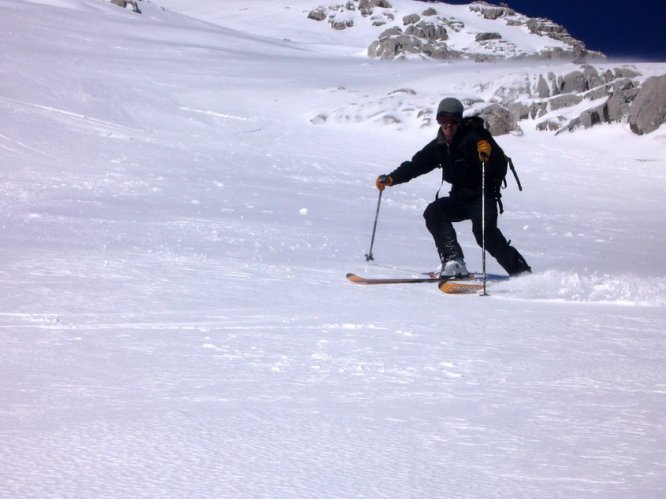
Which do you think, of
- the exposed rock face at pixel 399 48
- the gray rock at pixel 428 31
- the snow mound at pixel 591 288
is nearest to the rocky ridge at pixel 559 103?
the snow mound at pixel 591 288

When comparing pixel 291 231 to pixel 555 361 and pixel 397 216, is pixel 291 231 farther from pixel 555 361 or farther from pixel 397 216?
pixel 555 361

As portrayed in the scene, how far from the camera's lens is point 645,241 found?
10.2 meters

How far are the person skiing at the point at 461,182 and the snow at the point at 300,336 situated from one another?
1.32 ft

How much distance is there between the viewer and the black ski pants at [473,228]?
6859mm

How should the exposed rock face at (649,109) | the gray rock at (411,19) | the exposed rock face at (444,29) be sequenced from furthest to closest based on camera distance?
the gray rock at (411,19) < the exposed rock face at (444,29) < the exposed rock face at (649,109)

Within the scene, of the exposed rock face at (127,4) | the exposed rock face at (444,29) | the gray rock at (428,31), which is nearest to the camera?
the exposed rock face at (127,4)

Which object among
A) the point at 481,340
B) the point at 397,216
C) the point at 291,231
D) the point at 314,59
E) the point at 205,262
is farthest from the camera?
the point at 314,59

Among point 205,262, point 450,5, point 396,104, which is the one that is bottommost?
point 205,262

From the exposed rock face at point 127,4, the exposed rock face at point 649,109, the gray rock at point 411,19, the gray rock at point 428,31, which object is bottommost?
the exposed rock face at point 649,109

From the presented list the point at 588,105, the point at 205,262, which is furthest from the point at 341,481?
the point at 588,105

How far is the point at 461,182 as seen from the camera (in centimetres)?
691

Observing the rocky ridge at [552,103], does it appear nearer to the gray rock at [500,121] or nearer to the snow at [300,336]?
the gray rock at [500,121]

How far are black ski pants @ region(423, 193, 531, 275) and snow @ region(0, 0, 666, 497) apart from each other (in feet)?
1.18

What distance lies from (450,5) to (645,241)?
82.2m
